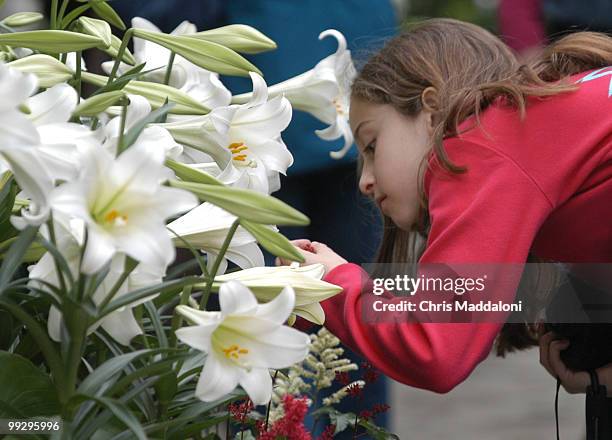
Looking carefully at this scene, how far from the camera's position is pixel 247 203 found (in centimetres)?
111

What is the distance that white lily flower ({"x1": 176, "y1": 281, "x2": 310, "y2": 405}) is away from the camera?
3.66 ft

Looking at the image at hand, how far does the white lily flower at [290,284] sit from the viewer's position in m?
1.28

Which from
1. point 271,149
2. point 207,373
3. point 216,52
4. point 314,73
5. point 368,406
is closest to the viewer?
point 207,373

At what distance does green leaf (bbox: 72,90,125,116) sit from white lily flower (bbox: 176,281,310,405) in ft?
0.74

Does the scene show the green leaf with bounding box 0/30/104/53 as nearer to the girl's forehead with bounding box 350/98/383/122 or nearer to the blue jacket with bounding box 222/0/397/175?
the girl's forehead with bounding box 350/98/383/122

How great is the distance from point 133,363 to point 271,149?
39 cm

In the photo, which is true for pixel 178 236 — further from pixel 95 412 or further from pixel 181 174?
pixel 95 412

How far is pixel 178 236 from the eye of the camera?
127 centimetres

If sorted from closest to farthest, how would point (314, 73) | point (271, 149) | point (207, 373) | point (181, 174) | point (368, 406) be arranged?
1. point (207, 373)
2. point (181, 174)
3. point (271, 149)
4. point (314, 73)
5. point (368, 406)

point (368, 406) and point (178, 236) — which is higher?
point (178, 236)

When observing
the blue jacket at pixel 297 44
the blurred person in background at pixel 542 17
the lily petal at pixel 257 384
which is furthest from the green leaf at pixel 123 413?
the blurred person in background at pixel 542 17

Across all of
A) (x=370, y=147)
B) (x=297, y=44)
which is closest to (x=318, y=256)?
(x=370, y=147)

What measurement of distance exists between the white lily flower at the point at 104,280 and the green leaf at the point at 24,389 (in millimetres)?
44

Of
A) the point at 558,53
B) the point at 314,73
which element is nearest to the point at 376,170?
the point at 314,73
